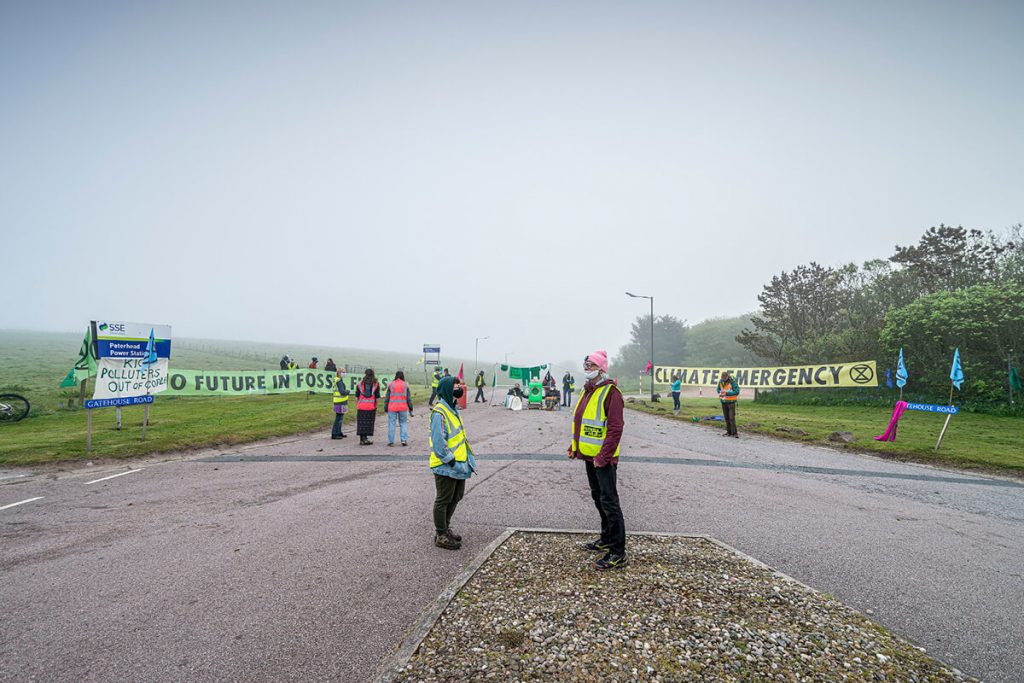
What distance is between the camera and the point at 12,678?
3.00m

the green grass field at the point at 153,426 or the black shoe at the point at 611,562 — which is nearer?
the black shoe at the point at 611,562

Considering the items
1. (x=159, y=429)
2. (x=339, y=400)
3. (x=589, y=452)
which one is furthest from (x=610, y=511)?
(x=159, y=429)

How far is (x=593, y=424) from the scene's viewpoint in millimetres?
4965

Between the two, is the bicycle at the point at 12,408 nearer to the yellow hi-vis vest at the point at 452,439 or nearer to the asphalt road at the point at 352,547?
the asphalt road at the point at 352,547

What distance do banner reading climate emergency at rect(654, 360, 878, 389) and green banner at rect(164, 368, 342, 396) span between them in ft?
A: 77.6

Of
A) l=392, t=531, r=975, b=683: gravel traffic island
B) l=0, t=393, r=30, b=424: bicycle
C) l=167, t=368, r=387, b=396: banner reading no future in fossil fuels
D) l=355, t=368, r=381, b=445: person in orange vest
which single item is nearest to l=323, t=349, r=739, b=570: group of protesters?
l=392, t=531, r=975, b=683: gravel traffic island

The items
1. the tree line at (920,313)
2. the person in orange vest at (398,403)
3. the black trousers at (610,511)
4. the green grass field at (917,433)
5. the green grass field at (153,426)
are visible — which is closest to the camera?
the black trousers at (610,511)

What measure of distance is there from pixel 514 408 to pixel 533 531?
61.5 feet

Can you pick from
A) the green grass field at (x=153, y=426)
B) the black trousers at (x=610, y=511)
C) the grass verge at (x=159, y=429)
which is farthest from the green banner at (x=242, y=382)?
the black trousers at (x=610, y=511)

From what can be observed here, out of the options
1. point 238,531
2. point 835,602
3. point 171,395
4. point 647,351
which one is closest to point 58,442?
point 238,531

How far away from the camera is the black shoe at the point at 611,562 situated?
15.0ft

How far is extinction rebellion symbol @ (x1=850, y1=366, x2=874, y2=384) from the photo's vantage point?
2308 centimetres

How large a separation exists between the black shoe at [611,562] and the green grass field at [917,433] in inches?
437

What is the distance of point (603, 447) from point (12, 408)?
20.1 meters
